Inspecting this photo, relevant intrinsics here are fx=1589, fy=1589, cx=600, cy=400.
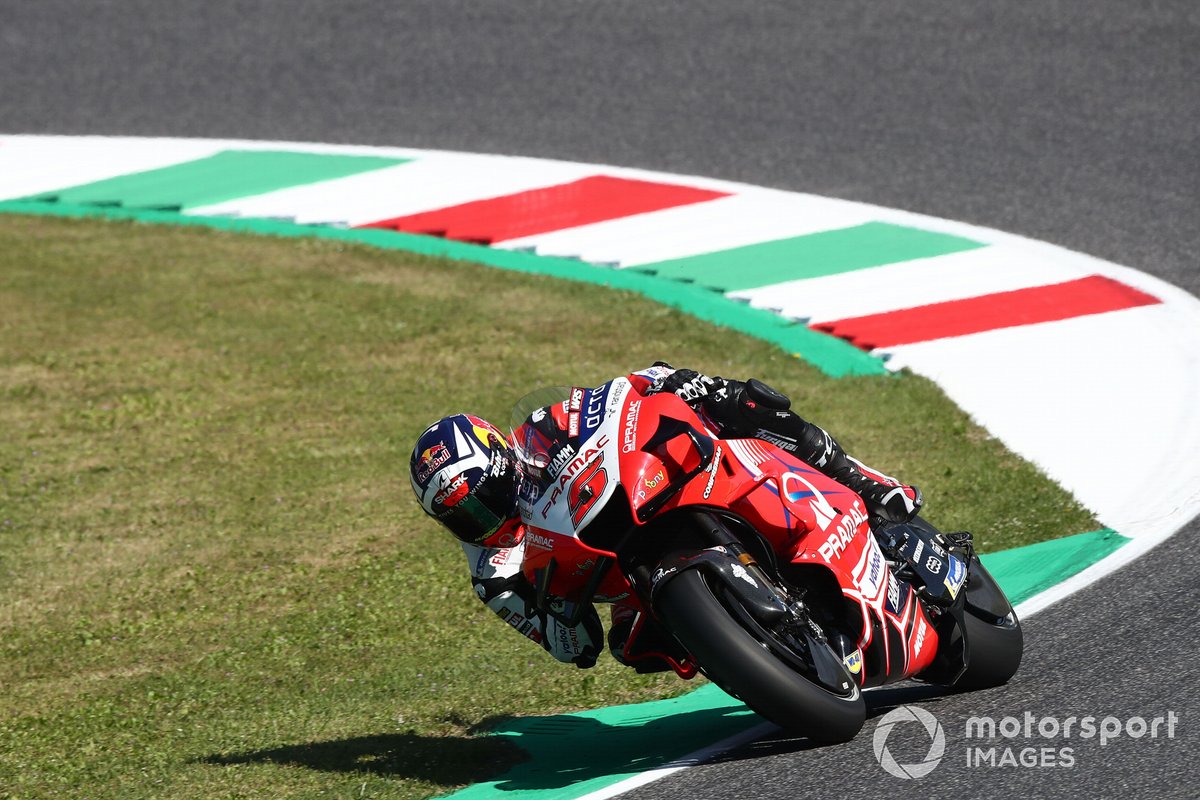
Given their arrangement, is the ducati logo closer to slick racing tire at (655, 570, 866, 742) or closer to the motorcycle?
the motorcycle

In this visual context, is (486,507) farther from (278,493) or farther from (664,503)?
(278,493)

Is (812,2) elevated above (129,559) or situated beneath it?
elevated above

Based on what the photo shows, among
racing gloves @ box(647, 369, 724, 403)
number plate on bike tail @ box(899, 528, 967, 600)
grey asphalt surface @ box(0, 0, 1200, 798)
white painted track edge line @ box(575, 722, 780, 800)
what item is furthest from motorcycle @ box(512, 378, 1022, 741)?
grey asphalt surface @ box(0, 0, 1200, 798)

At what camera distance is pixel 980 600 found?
584 cm

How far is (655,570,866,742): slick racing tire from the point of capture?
16.0 ft

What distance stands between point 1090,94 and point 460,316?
5.69 meters

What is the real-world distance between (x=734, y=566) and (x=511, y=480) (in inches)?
33.9

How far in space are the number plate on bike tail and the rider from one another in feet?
1.50

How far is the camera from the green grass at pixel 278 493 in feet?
20.4

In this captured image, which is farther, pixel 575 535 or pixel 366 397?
pixel 366 397

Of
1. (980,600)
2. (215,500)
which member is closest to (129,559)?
(215,500)

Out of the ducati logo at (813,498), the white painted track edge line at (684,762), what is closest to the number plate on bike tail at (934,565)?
the ducati logo at (813,498)

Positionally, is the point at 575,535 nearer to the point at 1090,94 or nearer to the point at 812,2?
the point at 1090,94

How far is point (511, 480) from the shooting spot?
543 centimetres
